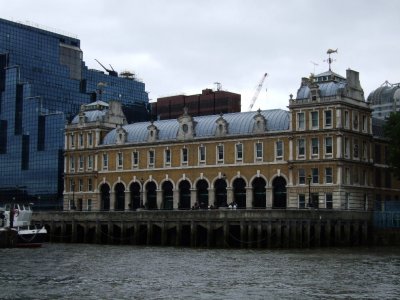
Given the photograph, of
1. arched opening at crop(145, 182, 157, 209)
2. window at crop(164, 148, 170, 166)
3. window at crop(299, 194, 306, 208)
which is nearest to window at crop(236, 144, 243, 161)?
window at crop(299, 194, 306, 208)

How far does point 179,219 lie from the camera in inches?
3760

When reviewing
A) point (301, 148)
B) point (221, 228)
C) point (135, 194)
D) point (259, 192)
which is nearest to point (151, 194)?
point (135, 194)

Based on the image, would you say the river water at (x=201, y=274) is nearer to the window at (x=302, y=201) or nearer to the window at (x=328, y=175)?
the window at (x=328, y=175)

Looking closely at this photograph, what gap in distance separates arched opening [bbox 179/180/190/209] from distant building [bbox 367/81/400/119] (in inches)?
1783

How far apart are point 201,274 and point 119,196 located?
7345 cm

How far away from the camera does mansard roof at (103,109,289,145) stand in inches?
4547

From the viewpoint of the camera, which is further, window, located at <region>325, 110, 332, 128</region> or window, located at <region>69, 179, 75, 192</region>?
window, located at <region>69, 179, 75, 192</region>

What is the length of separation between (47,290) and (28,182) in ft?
416

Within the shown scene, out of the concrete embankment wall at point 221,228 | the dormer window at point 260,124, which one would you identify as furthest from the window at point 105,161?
the dormer window at point 260,124

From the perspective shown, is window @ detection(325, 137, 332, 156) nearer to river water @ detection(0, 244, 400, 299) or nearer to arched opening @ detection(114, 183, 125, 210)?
river water @ detection(0, 244, 400, 299)

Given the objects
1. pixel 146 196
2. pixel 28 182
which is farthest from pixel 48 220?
pixel 28 182

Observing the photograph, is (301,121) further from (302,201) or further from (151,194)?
(151,194)

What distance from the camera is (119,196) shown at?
130625mm

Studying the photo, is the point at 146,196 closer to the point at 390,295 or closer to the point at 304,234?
the point at 304,234
